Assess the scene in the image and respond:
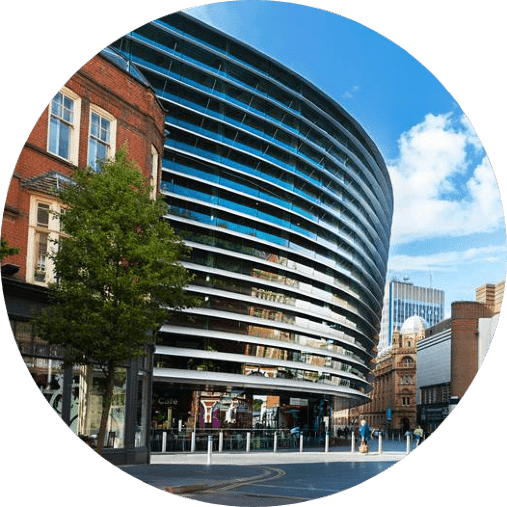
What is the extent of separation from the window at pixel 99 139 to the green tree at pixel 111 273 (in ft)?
0.36

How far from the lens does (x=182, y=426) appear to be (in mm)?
9984

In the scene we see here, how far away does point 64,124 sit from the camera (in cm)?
1056

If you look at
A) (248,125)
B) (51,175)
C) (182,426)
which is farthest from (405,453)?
(51,175)

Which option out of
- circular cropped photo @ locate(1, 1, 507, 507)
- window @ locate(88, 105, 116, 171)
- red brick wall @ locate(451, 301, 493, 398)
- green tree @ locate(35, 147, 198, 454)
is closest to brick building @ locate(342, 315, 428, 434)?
circular cropped photo @ locate(1, 1, 507, 507)

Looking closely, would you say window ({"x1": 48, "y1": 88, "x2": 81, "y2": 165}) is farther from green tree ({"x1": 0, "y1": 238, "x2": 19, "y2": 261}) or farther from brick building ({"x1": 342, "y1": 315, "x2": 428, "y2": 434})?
brick building ({"x1": 342, "y1": 315, "x2": 428, "y2": 434})

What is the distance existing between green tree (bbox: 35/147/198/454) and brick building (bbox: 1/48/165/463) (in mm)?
138

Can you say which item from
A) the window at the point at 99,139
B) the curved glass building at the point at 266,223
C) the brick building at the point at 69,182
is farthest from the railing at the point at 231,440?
the window at the point at 99,139

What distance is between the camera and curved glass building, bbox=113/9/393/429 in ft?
33.7

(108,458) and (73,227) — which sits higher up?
(73,227)

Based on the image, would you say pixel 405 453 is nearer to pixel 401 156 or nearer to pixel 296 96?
pixel 401 156

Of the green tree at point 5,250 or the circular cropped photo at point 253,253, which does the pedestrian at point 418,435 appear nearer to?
the circular cropped photo at point 253,253

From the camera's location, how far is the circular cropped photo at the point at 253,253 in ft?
33.6

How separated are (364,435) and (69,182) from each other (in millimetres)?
4682

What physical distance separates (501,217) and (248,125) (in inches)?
132
